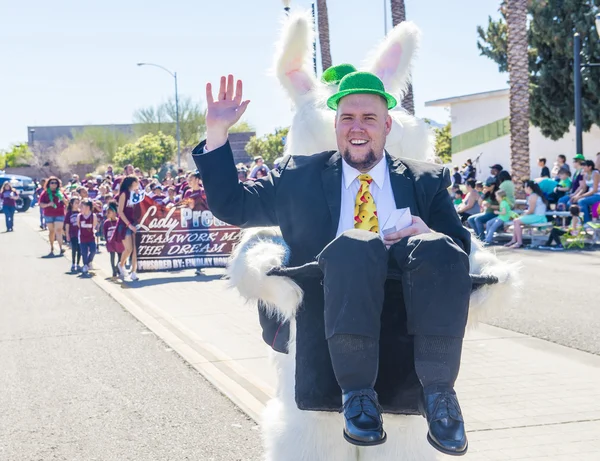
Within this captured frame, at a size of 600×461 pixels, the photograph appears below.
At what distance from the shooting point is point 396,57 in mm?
3777

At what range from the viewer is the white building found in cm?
3594

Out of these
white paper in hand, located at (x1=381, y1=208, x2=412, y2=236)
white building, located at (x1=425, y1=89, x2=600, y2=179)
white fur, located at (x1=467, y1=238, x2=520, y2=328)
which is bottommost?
white fur, located at (x1=467, y1=238, x2=520, y2=328)

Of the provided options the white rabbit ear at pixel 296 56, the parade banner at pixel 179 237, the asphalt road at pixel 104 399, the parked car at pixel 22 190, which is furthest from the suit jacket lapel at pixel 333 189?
the parked car at pixel 22 190

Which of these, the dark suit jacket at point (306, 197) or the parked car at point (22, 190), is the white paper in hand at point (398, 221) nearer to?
the dark suit jacket at point (306, 197)

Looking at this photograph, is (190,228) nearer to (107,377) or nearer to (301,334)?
(107,377)

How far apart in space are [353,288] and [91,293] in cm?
1029

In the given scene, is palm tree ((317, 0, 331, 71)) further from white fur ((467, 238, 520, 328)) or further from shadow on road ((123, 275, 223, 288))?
white fur ((467, 238, 520, 328))

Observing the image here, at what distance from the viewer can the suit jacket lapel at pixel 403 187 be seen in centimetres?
303

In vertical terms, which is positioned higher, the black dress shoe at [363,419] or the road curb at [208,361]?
the black dress shoe at [363,419]

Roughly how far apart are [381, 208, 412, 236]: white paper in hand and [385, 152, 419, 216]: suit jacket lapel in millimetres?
167

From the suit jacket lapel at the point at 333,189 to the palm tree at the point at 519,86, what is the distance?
17.2 m

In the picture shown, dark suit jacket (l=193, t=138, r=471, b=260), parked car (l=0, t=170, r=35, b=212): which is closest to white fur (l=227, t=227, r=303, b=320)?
dark suit jacket (l=193, t=138, r=471, b=260)

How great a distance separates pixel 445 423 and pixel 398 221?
72cm

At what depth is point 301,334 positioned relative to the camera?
294cm
